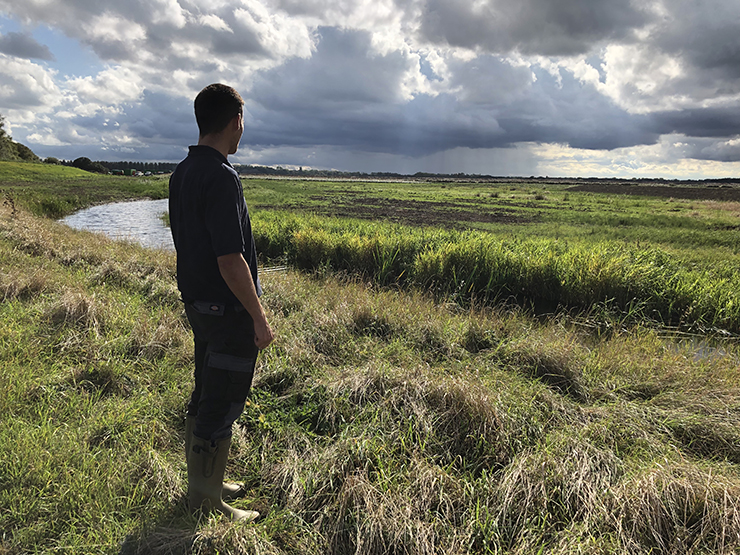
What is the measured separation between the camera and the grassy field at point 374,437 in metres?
2.62

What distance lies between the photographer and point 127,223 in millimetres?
22094

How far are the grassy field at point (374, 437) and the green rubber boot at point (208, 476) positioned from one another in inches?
5.6

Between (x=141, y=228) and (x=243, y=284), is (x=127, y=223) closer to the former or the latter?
(x=141, y=228)

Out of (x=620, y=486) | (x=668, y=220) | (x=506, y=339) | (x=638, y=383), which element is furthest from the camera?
(x=668, y=220)

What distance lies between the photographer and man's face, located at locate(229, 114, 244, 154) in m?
2.46

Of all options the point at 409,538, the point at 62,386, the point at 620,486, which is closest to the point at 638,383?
the point at 620,486

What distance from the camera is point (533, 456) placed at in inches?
126

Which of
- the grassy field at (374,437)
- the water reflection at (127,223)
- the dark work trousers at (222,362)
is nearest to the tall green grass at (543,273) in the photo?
the grassy field at (374,437)

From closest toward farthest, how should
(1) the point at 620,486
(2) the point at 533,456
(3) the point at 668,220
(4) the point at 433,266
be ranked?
1. (1) the point at 620,486
2. (2) the point at 533,456
3. (4) the point at 433,266
4. (3) the point at 668,220

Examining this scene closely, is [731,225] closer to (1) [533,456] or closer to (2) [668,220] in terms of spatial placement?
(2) [668,220]

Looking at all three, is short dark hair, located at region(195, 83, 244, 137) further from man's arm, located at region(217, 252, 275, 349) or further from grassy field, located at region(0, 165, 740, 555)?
grassy field, located at region(0, 165, 740, 555)

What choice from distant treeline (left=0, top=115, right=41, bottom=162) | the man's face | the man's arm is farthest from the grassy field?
distant treeline (left=0, top=115, right=41, bottom=162)

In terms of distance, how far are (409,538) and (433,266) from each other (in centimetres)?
835

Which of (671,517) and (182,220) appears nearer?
(182,220)
